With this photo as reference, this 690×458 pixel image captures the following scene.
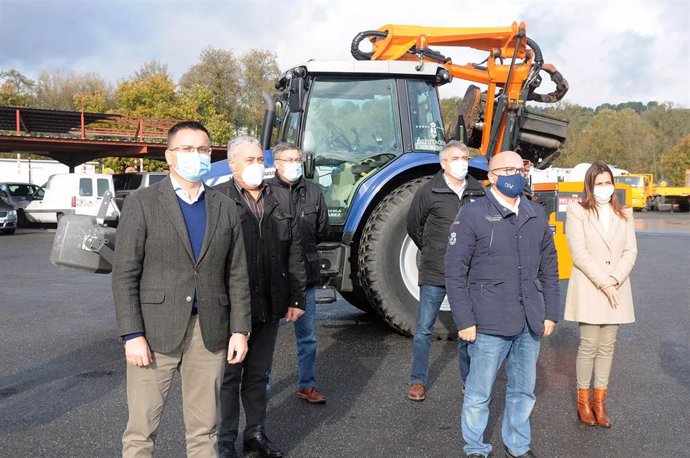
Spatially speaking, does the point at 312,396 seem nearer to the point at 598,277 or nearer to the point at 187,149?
the point at 598,277

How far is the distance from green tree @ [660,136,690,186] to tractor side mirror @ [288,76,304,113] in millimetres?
52728

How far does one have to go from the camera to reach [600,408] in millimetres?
4547

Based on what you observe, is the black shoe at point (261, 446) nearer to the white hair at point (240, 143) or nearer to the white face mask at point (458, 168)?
the white hair at point (240, 143)

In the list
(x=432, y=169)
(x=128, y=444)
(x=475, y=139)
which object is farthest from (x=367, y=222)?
(x=128, y=444)

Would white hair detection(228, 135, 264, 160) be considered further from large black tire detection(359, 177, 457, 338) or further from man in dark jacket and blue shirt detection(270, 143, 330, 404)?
large black tire detection(359, 177, 457, 338)

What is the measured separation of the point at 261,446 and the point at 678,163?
56.8 m

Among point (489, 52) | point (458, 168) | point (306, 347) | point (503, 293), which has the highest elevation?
point (489, 52)

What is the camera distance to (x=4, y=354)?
20.6ft

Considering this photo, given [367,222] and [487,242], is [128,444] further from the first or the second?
[367,222]

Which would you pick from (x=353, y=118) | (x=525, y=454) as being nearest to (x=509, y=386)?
(x=525, y=454)

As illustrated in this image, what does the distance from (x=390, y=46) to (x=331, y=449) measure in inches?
196

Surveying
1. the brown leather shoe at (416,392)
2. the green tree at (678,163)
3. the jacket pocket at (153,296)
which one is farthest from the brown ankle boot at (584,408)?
the green tree at (678,163)

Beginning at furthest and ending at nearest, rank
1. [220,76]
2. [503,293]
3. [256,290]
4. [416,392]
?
[220,76] → [416,392] → [256,290] → [503,293]

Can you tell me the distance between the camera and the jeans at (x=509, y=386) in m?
3.72
